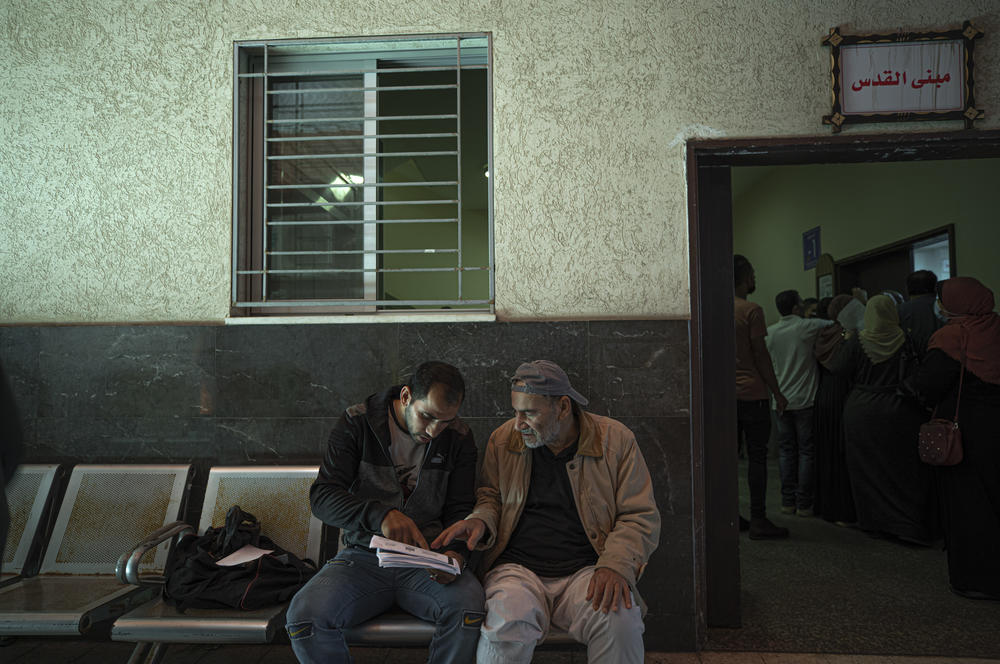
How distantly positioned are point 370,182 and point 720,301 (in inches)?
72.5

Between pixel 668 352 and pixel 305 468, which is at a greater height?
pixel 668 352

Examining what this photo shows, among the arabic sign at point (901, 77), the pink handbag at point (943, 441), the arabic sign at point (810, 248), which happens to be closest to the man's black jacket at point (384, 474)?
the arabic sign at point (901, 77)

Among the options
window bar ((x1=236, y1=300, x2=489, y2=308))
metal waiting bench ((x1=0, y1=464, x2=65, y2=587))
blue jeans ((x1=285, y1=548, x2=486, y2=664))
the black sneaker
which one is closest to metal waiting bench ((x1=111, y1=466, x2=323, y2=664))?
blue jeans ((x1=285, y1=548, x2=486, y2=664))

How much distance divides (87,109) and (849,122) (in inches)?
145

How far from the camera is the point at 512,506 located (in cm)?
256

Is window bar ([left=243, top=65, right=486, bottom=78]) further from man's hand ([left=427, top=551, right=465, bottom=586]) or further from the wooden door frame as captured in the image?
man's hand ([left=427, top=551, right=465, bottom=586])

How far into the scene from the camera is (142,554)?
2.57m

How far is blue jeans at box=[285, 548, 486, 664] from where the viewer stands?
2234 mm

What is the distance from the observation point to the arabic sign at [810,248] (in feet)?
26.1

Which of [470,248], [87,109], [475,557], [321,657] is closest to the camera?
[321,657]

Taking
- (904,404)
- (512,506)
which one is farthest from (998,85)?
(512,506)

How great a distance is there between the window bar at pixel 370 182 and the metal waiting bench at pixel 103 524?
4.08 feet

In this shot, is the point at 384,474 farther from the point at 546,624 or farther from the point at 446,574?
the point at 546,624

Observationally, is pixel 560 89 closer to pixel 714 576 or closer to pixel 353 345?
pixel 353 345
